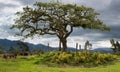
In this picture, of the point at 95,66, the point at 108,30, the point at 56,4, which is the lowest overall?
the point at 95,66

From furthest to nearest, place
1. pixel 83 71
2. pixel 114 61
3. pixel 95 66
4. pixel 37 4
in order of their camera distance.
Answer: pixel 37 4 → pixel 114 61 → pixel 95 66 → pixel 83 71

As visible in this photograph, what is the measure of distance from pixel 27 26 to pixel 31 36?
256cm

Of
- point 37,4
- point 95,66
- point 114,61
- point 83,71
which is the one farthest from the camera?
point 37,4

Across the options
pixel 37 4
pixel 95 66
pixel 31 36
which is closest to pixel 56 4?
pixel 37 4

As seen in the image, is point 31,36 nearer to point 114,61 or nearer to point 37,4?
point 37,4

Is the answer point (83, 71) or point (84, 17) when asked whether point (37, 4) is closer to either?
point (84, 17)

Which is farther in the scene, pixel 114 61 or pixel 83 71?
pixel 114 61

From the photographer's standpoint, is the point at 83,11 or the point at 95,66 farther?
the point at 83,11

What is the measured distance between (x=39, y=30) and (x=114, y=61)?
80.7ft

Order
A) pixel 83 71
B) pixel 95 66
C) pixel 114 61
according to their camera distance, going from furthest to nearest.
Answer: pixel 114 61
pixel 95 66
pixel 83 71

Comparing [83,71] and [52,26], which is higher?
[52,26]

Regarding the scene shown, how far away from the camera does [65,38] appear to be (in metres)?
70.1

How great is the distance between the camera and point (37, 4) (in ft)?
229

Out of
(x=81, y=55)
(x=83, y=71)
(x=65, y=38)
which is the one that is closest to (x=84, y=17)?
(x=65, y=38)
